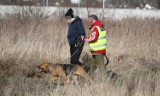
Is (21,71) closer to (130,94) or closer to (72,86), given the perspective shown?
(72,86)

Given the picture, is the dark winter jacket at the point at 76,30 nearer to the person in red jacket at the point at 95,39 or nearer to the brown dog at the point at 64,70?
the person in red jacket at the point at 95,39

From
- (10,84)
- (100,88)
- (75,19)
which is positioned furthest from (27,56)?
(100,88)

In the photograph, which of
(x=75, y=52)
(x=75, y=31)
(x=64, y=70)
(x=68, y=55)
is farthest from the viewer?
(x=68, y=55)

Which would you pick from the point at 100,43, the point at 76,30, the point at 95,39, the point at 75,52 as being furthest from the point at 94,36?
the point at 75,52

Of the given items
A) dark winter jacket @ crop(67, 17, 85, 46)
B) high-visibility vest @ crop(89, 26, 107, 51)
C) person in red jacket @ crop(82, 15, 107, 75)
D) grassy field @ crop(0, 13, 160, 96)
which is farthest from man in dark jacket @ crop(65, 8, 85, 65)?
grassy field @ crop(0, 13, 160, 96)

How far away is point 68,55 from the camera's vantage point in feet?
39.9

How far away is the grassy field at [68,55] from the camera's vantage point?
289 inches

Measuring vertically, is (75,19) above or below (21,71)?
above

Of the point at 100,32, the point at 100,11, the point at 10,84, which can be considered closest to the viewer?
the point at 10,84

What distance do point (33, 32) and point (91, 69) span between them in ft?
16.4

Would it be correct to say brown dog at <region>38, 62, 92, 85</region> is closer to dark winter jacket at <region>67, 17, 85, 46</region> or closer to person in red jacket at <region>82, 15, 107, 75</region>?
person in red jacket at <region>82, 15, 107, 75</region>

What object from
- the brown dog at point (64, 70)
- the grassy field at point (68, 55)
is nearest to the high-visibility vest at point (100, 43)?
the brown dog at point (64, 70)

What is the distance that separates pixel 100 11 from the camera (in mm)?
19609

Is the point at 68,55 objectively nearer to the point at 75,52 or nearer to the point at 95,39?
the point at 75,52
